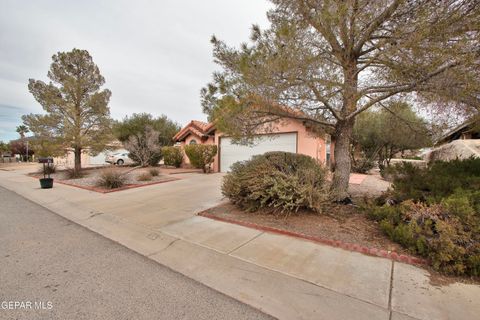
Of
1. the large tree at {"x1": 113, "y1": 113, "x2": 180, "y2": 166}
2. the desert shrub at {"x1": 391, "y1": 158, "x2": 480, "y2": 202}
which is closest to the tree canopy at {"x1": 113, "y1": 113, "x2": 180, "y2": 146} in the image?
the large tree at {"x1": 113, "y1": 113, "x2": 180, "y2": 166}

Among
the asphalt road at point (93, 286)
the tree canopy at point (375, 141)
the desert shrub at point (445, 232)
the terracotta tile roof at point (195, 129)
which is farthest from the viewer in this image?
the terracotta tile roof at point (195, 129)

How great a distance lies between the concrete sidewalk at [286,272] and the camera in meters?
2.34

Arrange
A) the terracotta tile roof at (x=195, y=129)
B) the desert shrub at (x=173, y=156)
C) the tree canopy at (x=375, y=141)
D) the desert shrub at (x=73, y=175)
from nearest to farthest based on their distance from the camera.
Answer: the desert shrub at (x=73, y=175) → the tree canopy at (x=375, y=141) → the terracotta tile roof at (x=195, y=129) → the desert shrub at (x=173, y=156)

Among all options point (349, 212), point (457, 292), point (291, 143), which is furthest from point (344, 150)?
point (291, 143)

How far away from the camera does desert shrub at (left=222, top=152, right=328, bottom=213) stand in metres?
4.89

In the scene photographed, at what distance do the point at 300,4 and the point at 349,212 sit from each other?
15.0 feet

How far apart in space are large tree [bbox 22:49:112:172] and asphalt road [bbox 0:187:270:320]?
12.0 meters

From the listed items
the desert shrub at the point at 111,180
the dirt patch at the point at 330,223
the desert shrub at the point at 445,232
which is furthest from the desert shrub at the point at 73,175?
the desert shrub at the point at 445,232

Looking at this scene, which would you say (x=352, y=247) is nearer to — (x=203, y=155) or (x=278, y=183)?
(x=278, y=183)

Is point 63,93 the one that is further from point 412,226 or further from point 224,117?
point 412,226

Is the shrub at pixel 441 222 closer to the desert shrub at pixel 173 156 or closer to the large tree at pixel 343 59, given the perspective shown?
the large tree at pixel 343 59

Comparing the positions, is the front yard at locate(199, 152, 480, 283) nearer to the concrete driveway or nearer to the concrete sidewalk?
the concrete sidewalk

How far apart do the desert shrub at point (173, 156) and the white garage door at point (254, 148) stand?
14.0 ft

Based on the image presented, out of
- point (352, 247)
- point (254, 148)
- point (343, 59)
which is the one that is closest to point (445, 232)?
point (352, 247)
